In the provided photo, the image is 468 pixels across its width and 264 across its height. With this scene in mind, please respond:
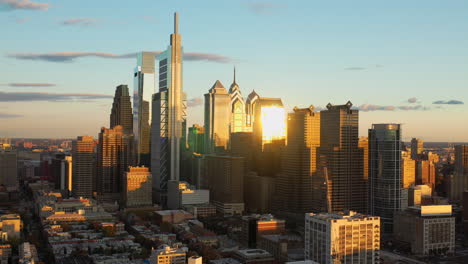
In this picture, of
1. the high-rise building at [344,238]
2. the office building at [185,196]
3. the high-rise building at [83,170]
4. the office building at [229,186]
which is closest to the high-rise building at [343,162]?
the office building at [229,186]

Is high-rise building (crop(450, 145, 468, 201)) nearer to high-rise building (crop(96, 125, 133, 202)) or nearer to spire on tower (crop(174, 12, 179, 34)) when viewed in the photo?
spire on tower (crop(174, 12, 179, 34))

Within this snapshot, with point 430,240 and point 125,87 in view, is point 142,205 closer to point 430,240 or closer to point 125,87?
point 125,87

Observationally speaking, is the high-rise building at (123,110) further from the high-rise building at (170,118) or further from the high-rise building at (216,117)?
the high-rise building at (216,117)

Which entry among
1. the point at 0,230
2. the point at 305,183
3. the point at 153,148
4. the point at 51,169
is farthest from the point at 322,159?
the point at 51,169

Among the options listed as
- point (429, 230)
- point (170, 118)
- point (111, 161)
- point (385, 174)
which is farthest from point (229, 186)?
point (429, 230)

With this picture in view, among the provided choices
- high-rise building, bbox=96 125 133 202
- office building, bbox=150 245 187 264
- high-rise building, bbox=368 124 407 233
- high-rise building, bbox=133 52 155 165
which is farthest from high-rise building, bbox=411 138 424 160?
office building, bbox=150 245 187 264

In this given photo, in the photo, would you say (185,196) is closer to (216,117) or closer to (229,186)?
(229,186)
